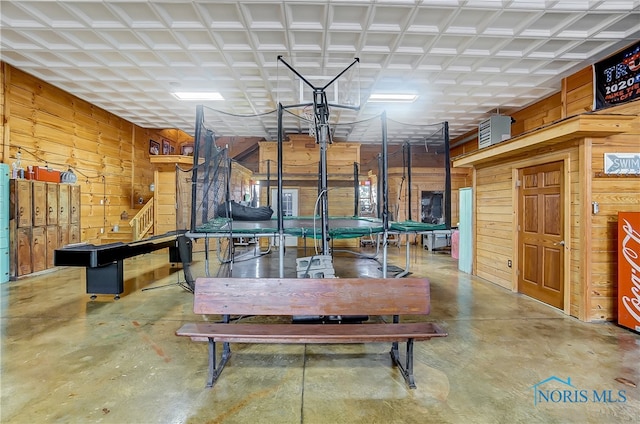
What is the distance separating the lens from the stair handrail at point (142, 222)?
8.34 metres

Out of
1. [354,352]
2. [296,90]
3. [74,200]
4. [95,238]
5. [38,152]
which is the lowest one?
[354,352]

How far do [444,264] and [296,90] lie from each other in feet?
17.7

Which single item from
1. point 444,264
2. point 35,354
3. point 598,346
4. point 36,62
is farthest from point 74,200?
point 598,346

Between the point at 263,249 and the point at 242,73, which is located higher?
the point at 242,73

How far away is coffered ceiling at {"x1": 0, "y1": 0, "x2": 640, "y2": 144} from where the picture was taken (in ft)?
12.7

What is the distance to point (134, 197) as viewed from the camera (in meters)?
9.39

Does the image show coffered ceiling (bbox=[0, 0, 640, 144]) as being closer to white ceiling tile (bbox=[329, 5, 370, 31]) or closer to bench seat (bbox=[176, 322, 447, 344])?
white ceiling tile (bbox=[329, 5, 370, 31])

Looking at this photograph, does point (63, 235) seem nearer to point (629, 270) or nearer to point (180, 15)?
point (180, 15)

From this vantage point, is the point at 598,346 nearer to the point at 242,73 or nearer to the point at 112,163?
the point at 242,73

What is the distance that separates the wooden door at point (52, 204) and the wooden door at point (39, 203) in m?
0.08

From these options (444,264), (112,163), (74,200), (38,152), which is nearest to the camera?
(38,152)

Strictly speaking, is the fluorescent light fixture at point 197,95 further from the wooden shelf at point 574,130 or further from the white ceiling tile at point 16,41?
the wooden shelf at point 574,130

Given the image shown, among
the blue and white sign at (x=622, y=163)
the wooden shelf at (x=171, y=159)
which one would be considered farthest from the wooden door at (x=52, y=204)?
the blue and white sign at (x=622, y=163)

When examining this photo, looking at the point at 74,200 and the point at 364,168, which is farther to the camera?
the point at 364,168
